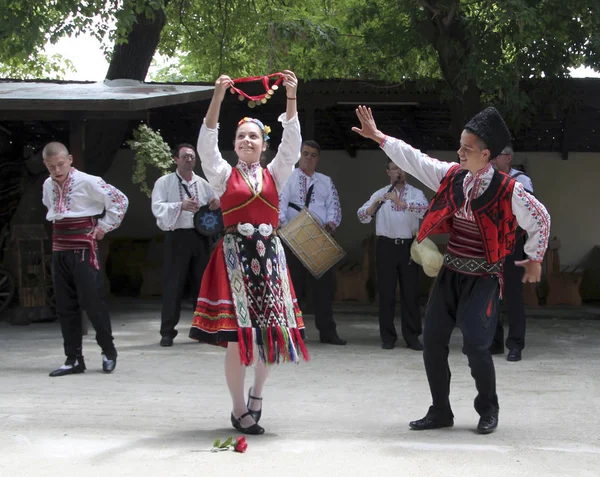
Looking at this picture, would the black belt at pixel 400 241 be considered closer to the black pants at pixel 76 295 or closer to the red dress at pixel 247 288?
the black pants at pixel 76 295

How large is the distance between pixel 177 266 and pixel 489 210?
4585 millimetres

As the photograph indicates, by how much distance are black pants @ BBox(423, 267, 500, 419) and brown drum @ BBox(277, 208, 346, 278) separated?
10.6 feet

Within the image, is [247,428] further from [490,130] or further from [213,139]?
[490,130]

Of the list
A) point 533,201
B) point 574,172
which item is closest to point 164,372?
point 533,201

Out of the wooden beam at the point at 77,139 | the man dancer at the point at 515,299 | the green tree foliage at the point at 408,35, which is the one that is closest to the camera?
the man dancer at the point at 515,299

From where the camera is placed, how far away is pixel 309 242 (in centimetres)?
874

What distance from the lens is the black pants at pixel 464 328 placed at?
17.6 ft

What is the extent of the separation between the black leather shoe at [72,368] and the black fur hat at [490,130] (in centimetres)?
394

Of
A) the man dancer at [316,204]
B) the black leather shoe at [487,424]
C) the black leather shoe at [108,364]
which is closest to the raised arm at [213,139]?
the black leather shoe at [487,424]

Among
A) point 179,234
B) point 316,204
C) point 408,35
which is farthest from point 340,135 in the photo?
point 179,234

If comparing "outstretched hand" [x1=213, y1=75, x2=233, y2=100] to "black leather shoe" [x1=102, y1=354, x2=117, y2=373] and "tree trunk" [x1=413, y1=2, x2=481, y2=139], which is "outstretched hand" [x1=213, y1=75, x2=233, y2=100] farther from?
"tree trunk" [x1=413, y1=2, x2=481, y2=139]

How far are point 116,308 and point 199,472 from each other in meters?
8.38

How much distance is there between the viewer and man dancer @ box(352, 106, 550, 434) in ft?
17.4

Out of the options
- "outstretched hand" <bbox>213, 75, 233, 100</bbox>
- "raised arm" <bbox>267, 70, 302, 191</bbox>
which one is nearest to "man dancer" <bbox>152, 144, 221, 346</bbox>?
"raised arm" <bbox>267, 70, 302, 191</bbox>
